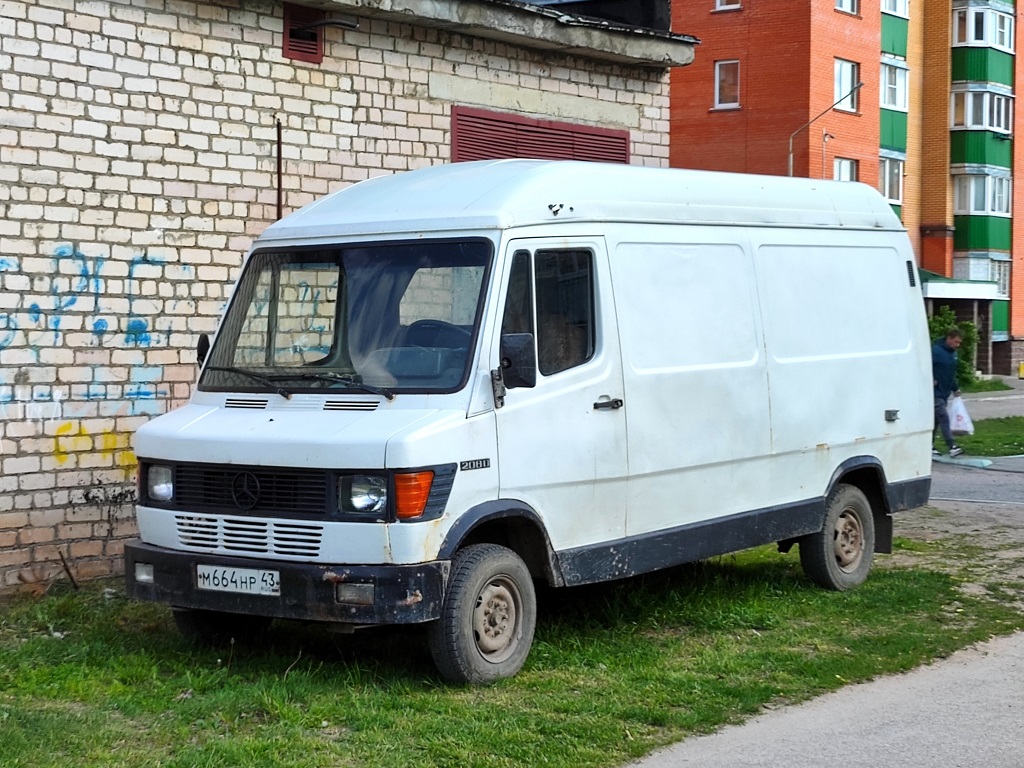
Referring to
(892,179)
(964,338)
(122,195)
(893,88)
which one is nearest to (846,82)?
(893,88)

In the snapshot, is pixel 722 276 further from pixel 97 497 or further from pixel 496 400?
pixel 97 497

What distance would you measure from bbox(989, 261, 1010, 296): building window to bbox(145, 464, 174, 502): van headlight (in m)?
44.3

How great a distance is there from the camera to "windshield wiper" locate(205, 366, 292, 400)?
25.0 ft

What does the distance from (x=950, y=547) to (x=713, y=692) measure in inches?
210

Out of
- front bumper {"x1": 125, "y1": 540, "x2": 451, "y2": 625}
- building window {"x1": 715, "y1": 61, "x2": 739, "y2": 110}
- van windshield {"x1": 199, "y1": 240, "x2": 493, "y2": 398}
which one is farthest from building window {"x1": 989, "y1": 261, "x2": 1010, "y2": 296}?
front bumper {"x1": 125, "y1": 540, "x2": 451, "y2": 625}

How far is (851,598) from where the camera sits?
31.8ft

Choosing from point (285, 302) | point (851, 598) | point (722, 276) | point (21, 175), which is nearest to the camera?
point (285, 302)

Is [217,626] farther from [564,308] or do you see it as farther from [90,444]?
[90,444]

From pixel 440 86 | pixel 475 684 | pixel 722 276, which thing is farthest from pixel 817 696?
pixel 440 86

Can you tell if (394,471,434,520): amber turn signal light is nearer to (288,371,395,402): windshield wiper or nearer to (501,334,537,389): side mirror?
(288,371,395,402): windshield wiper

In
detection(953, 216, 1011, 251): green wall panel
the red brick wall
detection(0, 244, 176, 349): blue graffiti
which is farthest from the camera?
detection(953, 216, 1011, 251): green wall panel

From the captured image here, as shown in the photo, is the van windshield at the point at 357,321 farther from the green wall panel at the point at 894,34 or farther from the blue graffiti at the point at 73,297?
the green wall panel at the point at 894,34

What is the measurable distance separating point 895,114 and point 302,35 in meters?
36.1

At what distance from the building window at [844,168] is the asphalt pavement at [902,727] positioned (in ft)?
113
